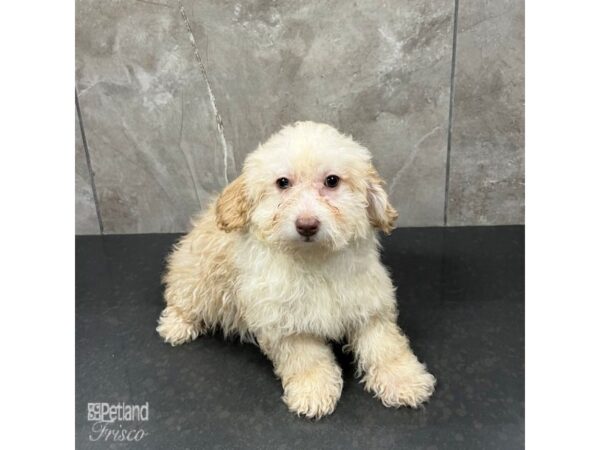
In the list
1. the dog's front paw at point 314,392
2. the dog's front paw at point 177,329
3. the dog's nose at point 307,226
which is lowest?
the dog's front paw at point 314,392

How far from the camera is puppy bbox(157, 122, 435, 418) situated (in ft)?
4.19

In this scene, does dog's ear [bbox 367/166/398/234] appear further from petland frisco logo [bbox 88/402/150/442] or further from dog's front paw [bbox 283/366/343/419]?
petland frisco logo [bbox 88/402/150/442]

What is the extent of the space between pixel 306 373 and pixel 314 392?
2.5 inches

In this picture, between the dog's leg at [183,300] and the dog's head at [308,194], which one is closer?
the dog's head at [308,194]

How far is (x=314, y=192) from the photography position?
1.27 meters

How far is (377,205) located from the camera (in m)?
1.36

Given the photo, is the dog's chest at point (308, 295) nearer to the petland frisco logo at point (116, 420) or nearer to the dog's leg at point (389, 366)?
the dog's leg at point (389, 366)

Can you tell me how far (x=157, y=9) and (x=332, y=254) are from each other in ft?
4.36

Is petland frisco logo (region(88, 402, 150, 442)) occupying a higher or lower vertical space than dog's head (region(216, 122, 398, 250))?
lower

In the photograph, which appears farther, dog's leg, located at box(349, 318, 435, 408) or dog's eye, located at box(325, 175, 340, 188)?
dog's leg, located at box(349, 318, 435, 408)

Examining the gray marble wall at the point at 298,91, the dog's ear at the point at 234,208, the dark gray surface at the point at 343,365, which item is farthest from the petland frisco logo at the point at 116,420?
the gray marble wall at the point at 298,91

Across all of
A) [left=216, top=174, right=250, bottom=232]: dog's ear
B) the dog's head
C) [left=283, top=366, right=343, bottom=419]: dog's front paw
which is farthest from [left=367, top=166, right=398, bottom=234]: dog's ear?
[left=283, top=366, right=343, bottom=419]: dog's front paw

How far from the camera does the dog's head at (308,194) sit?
1.23 m

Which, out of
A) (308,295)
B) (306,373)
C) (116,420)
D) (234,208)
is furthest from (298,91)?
(116,420)
